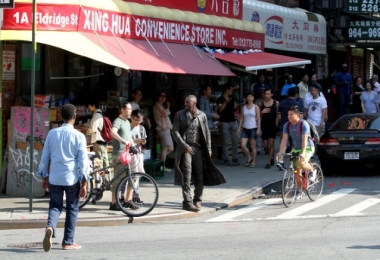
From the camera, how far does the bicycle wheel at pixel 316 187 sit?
48.9ft

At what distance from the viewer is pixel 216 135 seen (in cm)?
2059

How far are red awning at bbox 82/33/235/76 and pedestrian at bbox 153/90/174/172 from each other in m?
1.11

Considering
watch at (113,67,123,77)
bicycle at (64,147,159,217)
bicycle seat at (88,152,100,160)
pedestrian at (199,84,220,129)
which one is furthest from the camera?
pedestrian at (199,84,220,129)

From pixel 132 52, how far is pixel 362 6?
1532 centimetres

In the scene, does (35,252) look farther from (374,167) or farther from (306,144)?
(374,167)

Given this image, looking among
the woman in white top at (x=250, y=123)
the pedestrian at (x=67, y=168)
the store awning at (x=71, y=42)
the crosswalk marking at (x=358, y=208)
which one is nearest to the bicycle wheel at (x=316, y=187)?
A: the crosswalk marking at (x=358, y=208)

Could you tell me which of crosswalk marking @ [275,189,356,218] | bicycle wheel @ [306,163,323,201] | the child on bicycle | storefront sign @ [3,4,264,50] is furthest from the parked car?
the child on bicycle

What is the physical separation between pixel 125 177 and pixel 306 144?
3.16m

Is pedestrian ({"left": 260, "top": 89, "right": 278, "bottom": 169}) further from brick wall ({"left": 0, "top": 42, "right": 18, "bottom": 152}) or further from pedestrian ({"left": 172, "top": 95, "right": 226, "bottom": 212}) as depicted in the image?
brick wall ({"left": 0, "top": 42, "right": 18, "bottom": 152})

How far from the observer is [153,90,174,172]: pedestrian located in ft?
59.2

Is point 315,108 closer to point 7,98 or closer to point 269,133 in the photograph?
point 269,133

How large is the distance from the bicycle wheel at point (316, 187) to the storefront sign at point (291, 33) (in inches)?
351

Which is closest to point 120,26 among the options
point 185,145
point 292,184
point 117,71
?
point 117,71

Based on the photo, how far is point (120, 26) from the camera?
16094 mm
